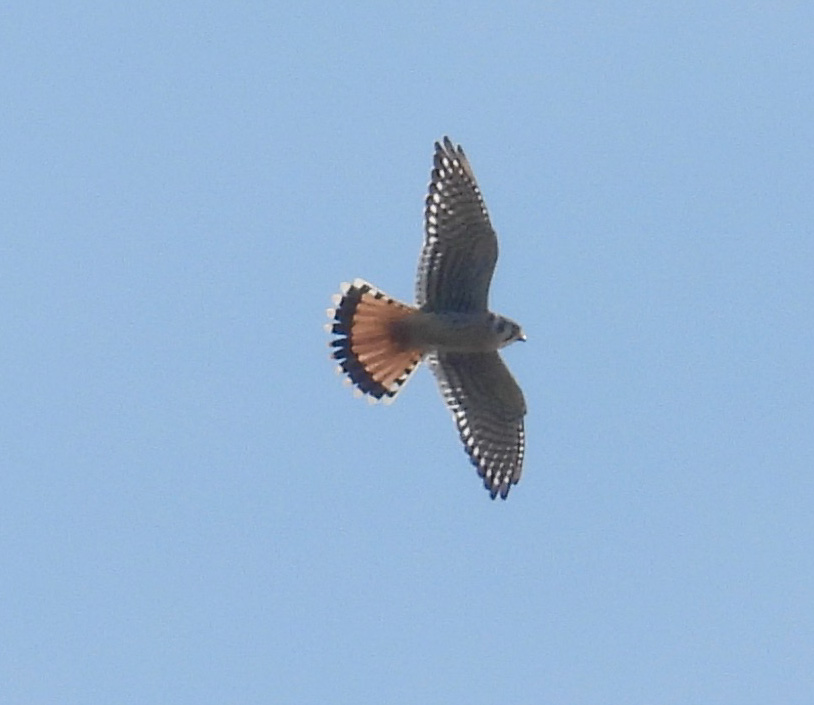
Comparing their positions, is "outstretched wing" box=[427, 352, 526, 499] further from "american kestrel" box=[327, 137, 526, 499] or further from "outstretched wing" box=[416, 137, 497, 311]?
"outstretched wing" box=[416, 137, 497, 311]

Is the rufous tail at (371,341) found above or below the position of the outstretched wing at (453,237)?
below

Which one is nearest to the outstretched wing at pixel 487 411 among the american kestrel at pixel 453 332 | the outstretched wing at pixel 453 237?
the american kestrel at pixel 453 332

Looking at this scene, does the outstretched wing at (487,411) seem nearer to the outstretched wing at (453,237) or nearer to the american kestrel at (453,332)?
the american kestrel at (453,332)

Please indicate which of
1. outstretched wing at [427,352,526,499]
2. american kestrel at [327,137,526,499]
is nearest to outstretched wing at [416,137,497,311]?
american kestrel at [327,137,526,499]

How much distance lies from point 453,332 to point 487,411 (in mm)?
1099

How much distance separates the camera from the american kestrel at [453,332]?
19469 mm

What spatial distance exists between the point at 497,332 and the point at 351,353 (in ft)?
4.30

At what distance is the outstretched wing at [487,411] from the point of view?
20.3 metres

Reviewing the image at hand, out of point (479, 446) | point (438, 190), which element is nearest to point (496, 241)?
point (438, 190)

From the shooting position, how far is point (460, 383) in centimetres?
2042

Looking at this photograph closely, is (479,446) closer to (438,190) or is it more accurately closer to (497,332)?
(497,332)

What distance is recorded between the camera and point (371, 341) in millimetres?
20031

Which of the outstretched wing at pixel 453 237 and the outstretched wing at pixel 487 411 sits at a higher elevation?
the outstretched wing at pixel 453 237

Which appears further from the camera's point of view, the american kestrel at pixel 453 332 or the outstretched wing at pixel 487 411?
the outstretched wing at pixel 487 411
